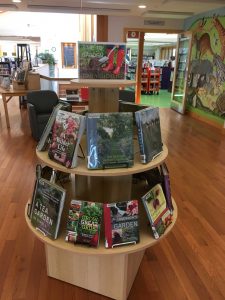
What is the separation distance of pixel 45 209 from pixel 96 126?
0.62 m

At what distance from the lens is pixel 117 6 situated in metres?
5.96

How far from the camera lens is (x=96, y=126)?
4.61ft

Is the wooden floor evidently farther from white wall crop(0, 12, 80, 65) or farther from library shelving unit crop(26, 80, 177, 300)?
white wall crop(0, 12, 80, 65)

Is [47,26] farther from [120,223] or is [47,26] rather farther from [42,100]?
[120,223]

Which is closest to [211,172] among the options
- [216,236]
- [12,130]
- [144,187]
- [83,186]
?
[216,236]

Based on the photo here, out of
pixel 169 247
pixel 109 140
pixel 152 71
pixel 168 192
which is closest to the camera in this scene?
pixel 109 140

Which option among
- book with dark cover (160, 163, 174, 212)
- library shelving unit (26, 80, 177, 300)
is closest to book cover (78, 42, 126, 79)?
library shelving unit (26, 80, 177, 300)

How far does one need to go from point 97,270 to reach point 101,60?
1385 millimetres

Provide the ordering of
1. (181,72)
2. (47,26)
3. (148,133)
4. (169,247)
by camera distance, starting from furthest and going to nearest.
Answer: (47,26)
(181,72)
(169,247)
(148,133)

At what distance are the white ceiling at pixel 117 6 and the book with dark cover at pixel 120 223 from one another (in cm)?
508

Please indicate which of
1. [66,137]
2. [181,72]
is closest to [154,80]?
[181,72]

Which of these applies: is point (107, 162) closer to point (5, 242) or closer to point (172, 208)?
point (172, 208)

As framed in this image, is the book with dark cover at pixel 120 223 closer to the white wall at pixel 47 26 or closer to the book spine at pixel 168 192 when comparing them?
the book spine at pixel 168 192

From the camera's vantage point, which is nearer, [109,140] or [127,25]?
[109,140]
